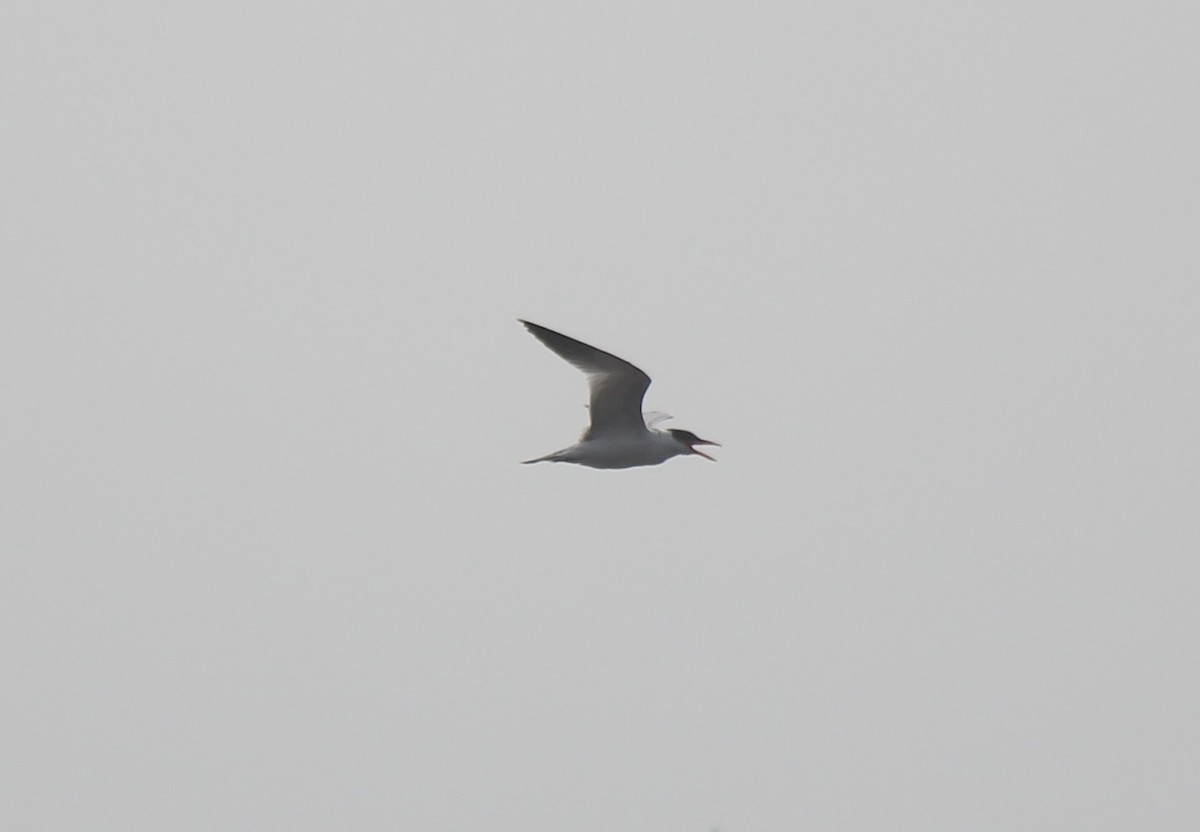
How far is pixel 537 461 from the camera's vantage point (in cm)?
1664

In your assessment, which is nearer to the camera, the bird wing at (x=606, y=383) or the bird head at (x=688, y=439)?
the bird wing at (x=606, y=383)

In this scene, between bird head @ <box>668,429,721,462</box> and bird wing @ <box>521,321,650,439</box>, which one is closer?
bird wing @ <box>521,321,650,439</box>

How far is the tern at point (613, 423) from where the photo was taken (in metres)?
16.1

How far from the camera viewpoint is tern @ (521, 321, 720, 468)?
1608 cm

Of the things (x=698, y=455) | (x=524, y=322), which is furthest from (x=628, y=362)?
(x=698, y=455)

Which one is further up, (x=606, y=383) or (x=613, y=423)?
(x=606, y=383)

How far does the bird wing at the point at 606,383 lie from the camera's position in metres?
15.8

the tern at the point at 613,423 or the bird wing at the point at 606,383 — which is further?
the tern at the point at 613,423

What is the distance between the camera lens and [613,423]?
16.9m

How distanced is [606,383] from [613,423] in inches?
22.1

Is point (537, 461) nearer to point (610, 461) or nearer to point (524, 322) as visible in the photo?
point (610, 461)

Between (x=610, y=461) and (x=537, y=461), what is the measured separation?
0.79 metres

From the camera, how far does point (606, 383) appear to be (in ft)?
54.1

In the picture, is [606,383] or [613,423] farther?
[613,423]
